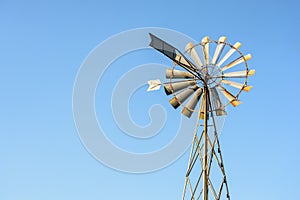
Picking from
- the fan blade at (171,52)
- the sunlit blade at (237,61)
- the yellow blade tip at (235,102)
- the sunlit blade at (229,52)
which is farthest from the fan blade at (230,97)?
the fan blade at (171,52)

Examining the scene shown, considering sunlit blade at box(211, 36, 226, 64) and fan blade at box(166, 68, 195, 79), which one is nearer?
sunlit blade at box(211, 36, 226, 64)

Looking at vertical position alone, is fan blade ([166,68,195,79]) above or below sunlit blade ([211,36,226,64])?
below

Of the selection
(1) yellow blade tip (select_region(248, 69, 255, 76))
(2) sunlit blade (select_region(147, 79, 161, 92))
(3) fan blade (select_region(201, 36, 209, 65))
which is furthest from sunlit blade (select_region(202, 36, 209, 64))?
(2) sunlit blade (select_region(147, 79, 161, 92))

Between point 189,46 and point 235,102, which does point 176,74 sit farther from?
point 235,102

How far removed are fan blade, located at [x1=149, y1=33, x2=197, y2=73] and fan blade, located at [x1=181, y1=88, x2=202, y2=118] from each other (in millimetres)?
595

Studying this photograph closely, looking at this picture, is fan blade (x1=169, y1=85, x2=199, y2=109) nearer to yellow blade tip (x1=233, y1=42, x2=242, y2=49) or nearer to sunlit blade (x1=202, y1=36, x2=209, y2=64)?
sunlit blade (x1=202, y1=36, x2=209, y2=64)

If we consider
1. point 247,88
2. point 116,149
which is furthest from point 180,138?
point 247,88

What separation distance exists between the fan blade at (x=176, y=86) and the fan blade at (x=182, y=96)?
11cm

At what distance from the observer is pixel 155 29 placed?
13766 millimetres

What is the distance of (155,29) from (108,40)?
1.43 meters

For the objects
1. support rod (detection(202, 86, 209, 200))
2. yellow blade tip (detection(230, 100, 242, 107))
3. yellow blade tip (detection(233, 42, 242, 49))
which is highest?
yellow blade tip (detection(233, 42, 242, 49))

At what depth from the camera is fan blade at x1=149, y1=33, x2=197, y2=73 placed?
1181 centimetres

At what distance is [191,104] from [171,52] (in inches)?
58.1

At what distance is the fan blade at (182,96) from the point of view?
1232cm
